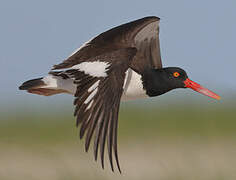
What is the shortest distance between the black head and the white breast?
0.23ft

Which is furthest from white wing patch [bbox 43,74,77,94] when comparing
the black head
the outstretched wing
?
the black head

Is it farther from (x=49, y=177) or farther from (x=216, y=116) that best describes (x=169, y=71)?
(x=216, y=116)

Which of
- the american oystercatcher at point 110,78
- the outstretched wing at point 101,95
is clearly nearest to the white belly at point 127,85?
the american oystercatcher at point 110,78

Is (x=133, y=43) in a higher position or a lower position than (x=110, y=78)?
higher

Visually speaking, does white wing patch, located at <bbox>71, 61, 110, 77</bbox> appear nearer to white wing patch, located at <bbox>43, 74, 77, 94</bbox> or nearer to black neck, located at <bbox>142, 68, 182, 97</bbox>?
white wing patch, located at <bbox>43, 74, 77, 94</bbox>

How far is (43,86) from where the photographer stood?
Answer: 806 centimetres

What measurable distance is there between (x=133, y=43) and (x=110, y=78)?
1561 mm

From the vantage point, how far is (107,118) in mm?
6594

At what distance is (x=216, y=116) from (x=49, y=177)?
4883mm

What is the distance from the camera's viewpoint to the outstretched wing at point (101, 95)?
6477 millimetres

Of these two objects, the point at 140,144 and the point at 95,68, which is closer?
the point at 95,68

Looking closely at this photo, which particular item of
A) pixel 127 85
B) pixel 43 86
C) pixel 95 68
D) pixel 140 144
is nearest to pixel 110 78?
pixel 95 68

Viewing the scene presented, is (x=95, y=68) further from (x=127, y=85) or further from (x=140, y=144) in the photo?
(x=140, y=144)

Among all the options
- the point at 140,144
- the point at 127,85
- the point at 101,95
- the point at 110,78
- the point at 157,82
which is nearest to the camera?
the point at 101,95
